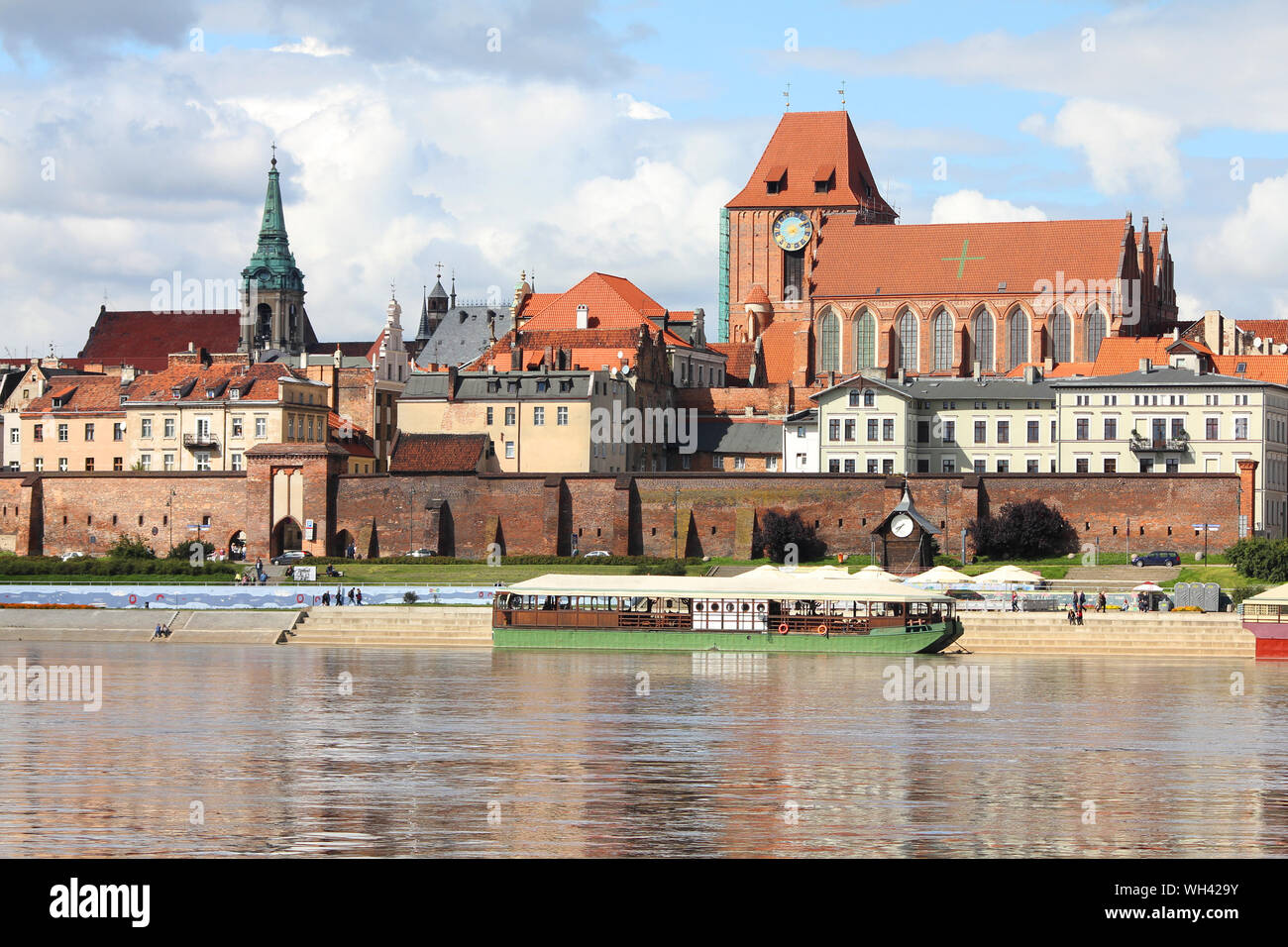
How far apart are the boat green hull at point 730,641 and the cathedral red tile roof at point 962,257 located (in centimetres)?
6476

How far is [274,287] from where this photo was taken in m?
164

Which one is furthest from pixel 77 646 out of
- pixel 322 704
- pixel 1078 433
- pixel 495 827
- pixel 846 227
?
pixel 846 227

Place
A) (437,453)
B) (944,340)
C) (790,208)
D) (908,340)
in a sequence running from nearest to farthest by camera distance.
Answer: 1. (437,453)
2. (944,340)
3. (908,340)
4. (790,208)

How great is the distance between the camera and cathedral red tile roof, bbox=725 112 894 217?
134750 mm

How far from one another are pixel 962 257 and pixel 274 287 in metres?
63.8

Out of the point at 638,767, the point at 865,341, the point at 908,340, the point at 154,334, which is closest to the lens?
the point at 638,767

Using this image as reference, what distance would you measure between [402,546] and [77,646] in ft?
92.3

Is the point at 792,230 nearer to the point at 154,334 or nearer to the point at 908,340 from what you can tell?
the point at 908,340

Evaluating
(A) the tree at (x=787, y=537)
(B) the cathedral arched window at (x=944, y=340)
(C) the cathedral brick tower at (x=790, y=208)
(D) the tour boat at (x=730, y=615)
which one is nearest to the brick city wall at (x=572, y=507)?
(A) the tree at (x=787, y=537)

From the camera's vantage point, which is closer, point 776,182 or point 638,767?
point 638,767

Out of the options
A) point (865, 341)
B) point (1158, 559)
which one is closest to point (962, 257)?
point (865, 341)
